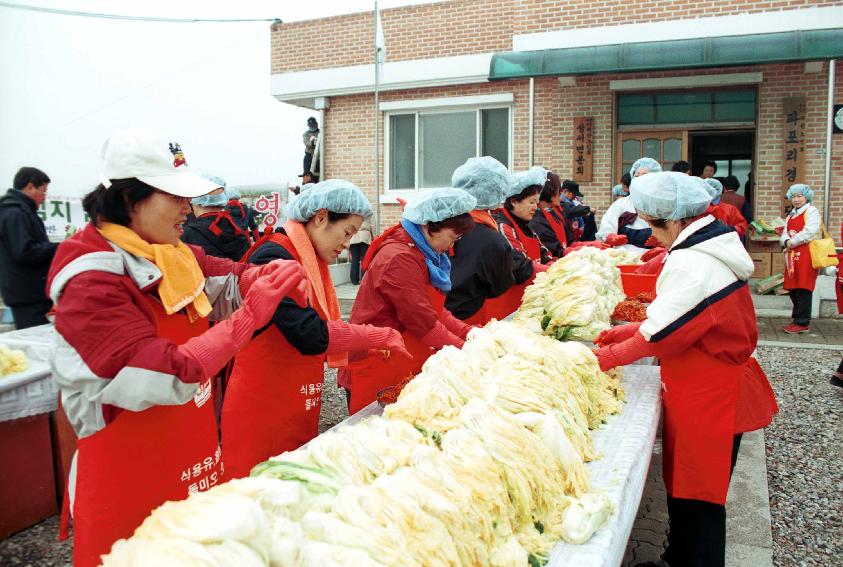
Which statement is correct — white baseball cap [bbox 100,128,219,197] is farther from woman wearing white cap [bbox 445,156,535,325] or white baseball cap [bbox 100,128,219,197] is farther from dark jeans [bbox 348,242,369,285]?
dark jeans [bbox 348,242,369,285]

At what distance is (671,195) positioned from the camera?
125 inches

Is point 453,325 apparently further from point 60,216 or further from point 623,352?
point 60,216

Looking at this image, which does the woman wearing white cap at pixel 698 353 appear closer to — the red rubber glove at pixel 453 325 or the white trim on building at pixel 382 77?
the red rubber glove at pixel 453 325

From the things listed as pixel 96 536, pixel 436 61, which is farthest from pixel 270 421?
pixel 436 61

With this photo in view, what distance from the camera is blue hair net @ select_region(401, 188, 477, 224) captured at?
11.7 feet

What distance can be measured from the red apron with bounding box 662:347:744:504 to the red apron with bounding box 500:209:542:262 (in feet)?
8.43

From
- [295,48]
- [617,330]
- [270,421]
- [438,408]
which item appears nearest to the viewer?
[438,408]

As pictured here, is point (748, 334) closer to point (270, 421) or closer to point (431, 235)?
point (431, 235)

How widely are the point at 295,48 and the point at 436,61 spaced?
3976 millimetres

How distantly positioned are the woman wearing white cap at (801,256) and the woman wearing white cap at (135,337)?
30.8 ft

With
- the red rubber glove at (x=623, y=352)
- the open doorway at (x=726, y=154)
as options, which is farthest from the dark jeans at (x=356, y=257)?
the red rubber glove at (x=623, y=352)

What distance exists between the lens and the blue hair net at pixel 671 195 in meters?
3.16

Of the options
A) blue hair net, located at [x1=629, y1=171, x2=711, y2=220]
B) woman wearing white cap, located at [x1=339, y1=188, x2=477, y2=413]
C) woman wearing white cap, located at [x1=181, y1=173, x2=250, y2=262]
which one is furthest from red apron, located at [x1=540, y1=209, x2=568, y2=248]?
blue hair net, located at [x1=629, y1=171, x2=711, y2=220]

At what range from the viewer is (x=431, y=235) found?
12.0 feet
